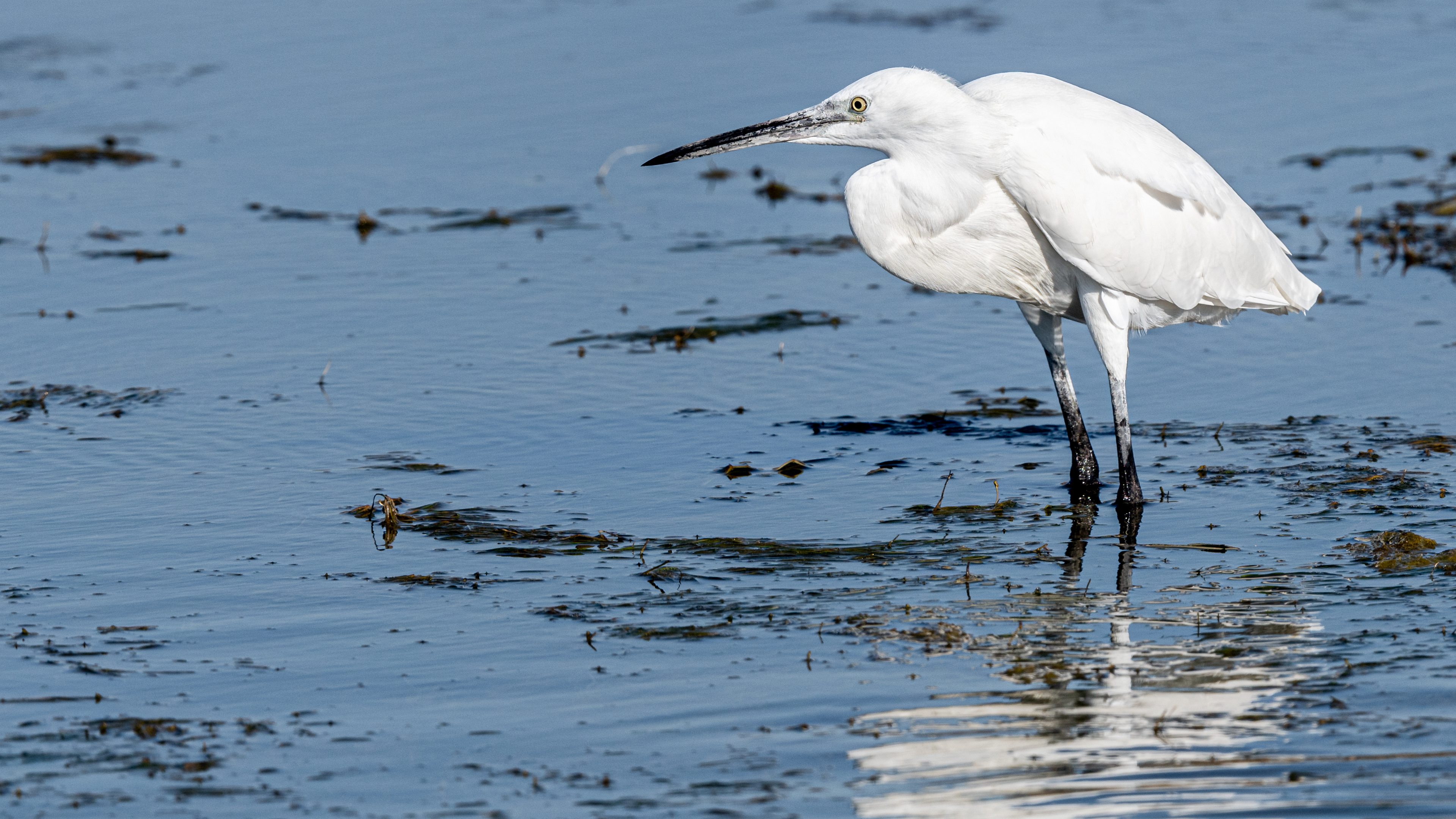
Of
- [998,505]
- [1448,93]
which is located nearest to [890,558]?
[998,505]

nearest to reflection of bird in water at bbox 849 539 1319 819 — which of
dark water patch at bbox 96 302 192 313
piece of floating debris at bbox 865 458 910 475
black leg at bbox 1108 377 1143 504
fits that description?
black leg at bbox 1108 377 1143 504

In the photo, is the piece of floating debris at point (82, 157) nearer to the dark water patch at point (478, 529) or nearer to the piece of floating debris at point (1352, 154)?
the dark water patch at point (478, 529)

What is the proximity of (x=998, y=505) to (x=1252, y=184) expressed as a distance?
6343 mm

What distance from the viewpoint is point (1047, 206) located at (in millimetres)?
7125

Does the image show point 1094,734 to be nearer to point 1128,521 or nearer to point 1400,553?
point 1400,553

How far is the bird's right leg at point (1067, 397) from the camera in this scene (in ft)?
25.8

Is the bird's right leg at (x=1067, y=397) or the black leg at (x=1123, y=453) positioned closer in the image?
the black leg at (x=1123, y=453)

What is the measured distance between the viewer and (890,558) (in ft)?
22.5

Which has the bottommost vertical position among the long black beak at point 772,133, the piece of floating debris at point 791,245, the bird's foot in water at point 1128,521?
the bird's foot in water at point 1128,521

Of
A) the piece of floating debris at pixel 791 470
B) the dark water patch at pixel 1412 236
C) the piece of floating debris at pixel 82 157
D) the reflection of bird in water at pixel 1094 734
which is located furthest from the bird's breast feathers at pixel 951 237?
the piece of floating debris at pixel 82 157

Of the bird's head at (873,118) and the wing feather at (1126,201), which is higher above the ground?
the bird's head at (873,118)

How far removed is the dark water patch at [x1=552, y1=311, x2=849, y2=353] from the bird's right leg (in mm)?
2581

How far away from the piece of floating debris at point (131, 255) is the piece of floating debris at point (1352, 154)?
846 cm

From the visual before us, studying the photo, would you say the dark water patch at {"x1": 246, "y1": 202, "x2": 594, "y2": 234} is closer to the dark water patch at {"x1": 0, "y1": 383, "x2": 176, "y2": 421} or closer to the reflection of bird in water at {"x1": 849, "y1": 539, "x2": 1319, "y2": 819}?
the dark water patch at {"x1": 0, "y1": 383, "x2": 176, "y2": 421}
